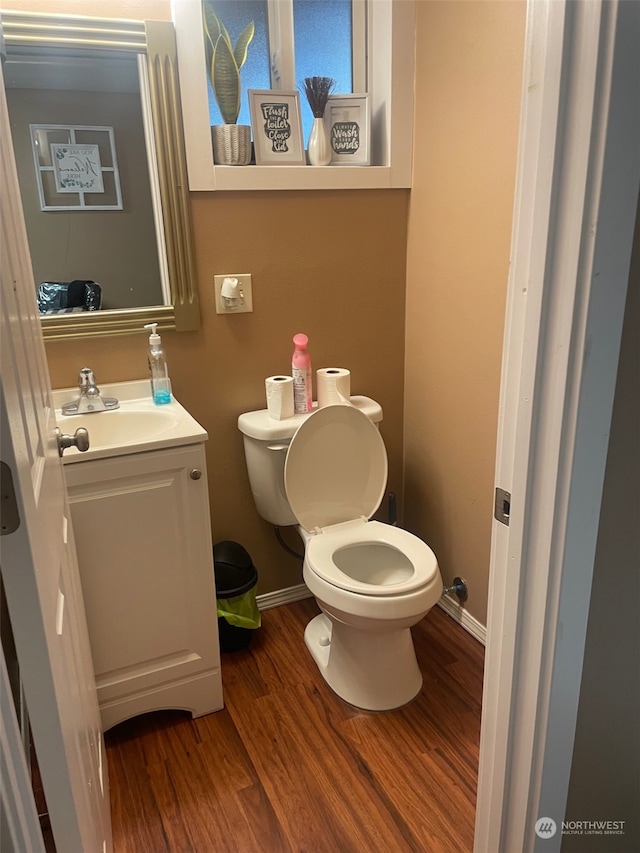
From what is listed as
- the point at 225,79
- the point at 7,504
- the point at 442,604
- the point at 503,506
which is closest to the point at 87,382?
the point at 225,79

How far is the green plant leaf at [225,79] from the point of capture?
182 cm

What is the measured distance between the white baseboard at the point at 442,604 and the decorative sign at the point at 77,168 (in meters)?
1.48

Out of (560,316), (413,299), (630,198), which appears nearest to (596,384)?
(560,316)

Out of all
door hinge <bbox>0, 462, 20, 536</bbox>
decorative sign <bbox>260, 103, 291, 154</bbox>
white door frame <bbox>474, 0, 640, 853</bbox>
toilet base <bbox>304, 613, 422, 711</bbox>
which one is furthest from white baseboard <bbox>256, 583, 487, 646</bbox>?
door hinge <bbox>0, 462, 20, 536</bbox>

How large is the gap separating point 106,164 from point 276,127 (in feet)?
1.74

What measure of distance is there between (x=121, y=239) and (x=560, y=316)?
4.85 feet

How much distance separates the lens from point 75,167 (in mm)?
1774

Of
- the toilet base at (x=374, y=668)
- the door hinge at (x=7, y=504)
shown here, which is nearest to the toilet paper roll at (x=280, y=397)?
the toilet base at (x=374, y=668)

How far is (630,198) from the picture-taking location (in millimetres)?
730

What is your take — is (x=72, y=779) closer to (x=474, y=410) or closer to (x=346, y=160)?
(x=474, y=410)

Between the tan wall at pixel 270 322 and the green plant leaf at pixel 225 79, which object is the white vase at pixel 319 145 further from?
the green plant leaf at pixel 225 79

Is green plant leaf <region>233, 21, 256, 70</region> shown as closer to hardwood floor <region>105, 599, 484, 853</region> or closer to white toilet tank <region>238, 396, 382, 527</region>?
white toilet tank <region>238, 396, 382, 527</region>

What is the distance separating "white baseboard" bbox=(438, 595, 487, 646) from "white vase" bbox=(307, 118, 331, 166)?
1.55 metres

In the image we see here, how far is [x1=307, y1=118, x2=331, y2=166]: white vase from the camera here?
78.4 inches
